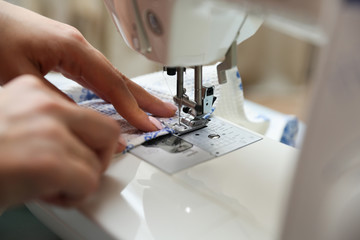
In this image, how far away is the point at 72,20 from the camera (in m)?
1.63

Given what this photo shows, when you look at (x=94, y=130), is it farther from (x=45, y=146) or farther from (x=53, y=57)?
(x=53, y=57)

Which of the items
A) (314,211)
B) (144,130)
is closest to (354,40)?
(314,211)

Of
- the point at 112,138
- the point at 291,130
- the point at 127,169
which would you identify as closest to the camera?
the point at 112,138

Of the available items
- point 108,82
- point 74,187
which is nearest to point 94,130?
point 74,187

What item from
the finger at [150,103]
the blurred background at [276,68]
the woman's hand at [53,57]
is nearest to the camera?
the woman's hand at [53,57]

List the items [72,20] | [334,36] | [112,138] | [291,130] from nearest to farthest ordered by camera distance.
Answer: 1. [334,36]
2. [112,138]
3. [291,130]
4. [72,20]

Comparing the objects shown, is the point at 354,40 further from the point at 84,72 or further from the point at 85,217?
the point at 84,72

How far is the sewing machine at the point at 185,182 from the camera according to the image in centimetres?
47

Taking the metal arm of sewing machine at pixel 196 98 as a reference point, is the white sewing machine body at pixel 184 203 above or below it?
below

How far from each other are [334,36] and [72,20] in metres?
1.49

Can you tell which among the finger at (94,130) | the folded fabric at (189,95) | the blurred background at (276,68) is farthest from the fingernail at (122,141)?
the blurred background at (276,68)

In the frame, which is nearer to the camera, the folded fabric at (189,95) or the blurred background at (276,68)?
the folded fabric at (189,95)

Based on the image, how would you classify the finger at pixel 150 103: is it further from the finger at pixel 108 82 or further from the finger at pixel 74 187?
the finger at pixel 74 187

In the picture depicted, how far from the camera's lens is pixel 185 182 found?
0.55m
